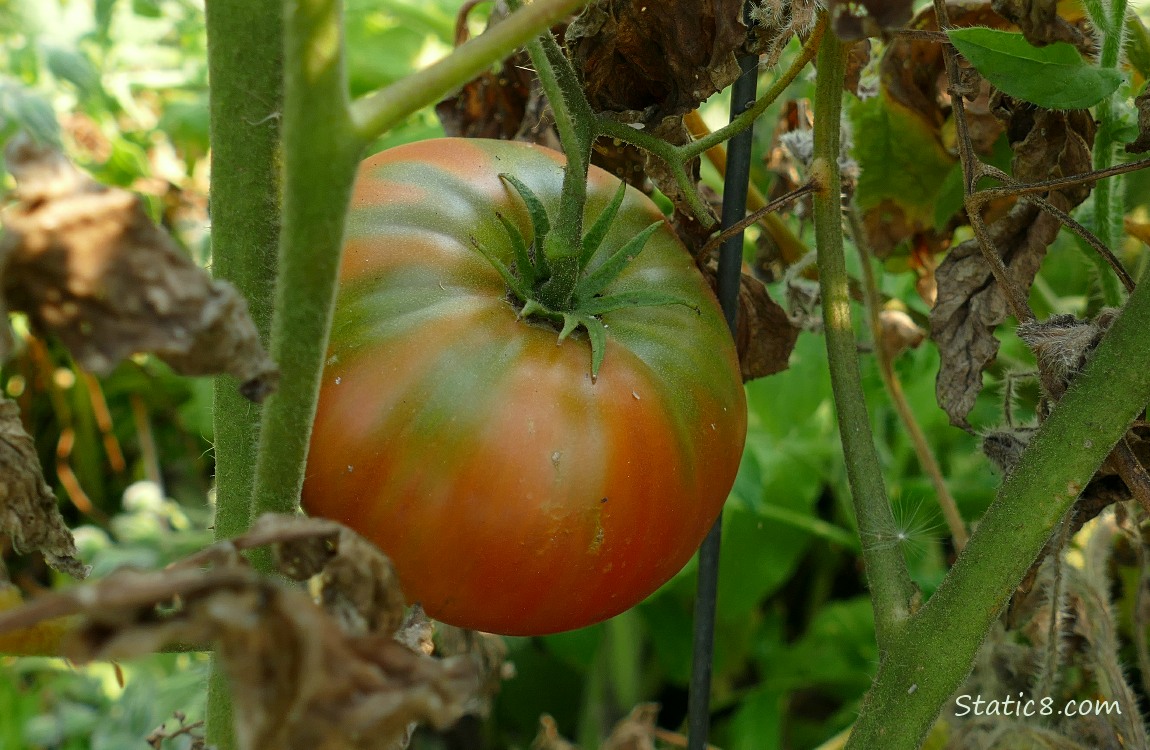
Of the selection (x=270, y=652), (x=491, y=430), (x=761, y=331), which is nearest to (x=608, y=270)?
(x=491, y=430)

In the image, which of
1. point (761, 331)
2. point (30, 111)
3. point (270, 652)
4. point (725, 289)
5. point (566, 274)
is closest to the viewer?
point (270, 652)

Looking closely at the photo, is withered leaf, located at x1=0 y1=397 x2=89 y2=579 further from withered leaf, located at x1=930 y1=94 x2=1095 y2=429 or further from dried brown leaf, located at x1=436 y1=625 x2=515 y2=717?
withered leaf, located at x1=930 y1=94 x2=1095 y2=429

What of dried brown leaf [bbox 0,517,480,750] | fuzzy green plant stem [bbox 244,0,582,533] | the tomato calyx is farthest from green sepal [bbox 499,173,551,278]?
→ dried brown leaf [bbox 0,517,480,750]

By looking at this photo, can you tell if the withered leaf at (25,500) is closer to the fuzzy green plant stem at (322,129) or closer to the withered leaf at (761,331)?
the fuzzy green plant stem at (322,129)

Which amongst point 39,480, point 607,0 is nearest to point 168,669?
point 39,480

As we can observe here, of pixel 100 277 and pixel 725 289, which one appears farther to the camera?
pixel 725 289

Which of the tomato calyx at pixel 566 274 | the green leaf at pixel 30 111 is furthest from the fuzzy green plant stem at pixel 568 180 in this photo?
the green leaf at pixel 30 111

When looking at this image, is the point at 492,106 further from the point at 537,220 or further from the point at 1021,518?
the point at 1021,518
